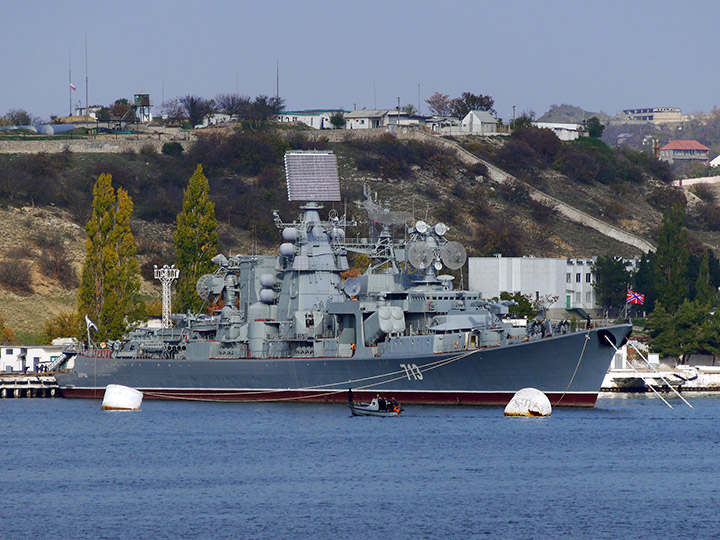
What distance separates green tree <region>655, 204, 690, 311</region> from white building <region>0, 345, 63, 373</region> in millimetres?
43862

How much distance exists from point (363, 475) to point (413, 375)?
54.9 feet

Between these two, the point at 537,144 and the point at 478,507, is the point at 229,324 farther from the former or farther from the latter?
the point at 537,144

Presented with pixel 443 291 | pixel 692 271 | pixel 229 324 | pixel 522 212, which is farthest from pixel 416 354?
pixel 522 212

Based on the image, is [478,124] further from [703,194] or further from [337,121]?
[703,194]

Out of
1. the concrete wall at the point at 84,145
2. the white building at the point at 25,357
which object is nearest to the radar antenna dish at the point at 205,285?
the white building at the point at 25,357

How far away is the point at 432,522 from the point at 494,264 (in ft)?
207

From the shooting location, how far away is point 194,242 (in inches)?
3113

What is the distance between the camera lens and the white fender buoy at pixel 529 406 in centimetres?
5047

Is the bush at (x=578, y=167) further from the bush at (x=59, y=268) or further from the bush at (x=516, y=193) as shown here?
the bush at (x=59, y=268)

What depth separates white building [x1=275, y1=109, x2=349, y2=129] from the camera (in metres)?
154

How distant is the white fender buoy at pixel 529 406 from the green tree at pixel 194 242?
101 feet

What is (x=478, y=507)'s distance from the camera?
33844 mm

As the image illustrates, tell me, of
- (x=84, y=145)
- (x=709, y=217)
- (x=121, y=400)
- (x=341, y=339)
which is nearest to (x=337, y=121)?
(x=84, y=145)

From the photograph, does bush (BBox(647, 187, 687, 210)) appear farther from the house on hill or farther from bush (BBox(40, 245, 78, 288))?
bush (BBox(40, 245, 78, 288))
